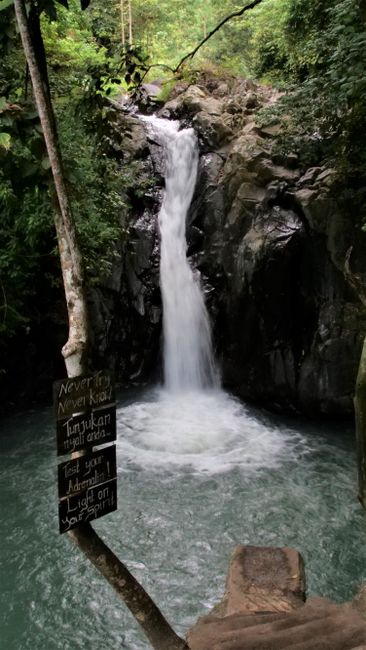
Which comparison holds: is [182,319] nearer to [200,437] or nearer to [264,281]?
[264,281]

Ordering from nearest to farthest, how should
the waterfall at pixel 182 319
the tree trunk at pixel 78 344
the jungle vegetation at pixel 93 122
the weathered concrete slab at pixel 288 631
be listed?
the tree trunk at pixel 78 344
the weathered concrete slab at pixel 288 631
the jungle vegetation at pixel 93 122
the waterfall at pixel 182 319

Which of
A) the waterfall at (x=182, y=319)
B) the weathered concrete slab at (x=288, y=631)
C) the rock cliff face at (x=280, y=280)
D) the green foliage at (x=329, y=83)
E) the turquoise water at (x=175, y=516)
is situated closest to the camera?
the weathered concrete slab at (x=288, y=631)

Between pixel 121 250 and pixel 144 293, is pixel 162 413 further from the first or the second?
pixel 121 250

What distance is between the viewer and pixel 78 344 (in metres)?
2.65

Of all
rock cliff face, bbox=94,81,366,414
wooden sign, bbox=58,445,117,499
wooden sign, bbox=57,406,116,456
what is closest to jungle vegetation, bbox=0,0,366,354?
rock cliff face, bbox=94,81,366,414

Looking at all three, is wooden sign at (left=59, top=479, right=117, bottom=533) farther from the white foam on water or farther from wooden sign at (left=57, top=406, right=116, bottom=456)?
the white foam on water

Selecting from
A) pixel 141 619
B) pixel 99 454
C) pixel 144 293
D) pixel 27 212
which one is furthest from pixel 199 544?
pixel 144 293

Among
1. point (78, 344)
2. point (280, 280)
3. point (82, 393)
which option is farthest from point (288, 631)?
point (280, 280)

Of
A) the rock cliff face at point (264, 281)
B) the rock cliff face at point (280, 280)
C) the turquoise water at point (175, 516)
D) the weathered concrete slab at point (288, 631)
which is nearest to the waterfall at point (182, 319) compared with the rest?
the rock cliff face at point (264, 281)

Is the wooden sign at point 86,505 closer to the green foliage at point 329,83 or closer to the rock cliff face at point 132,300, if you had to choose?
the green foliage at point 329,83

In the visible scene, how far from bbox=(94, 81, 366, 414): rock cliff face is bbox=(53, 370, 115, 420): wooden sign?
694 cm

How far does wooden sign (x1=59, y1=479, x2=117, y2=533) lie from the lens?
237 cm

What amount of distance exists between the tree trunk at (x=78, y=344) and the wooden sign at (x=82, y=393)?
0.14m

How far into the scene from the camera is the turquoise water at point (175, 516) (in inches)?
176
